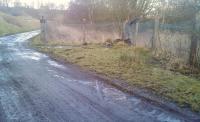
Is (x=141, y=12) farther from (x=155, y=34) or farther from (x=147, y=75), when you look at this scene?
(x=147, y=75)

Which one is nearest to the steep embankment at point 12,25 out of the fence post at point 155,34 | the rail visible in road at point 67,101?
the fence post at point 155,34

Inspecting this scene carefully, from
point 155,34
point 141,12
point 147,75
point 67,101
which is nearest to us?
point 67,101

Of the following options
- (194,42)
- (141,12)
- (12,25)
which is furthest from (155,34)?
(12,25)

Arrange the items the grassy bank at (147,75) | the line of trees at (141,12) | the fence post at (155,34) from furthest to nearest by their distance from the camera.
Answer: the fence post at (155,34) < the line of trees at (141,12) < the grassy bank at (147,75)

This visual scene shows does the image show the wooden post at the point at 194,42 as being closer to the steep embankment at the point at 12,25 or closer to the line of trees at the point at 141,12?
the line of trees at the point at 141,12

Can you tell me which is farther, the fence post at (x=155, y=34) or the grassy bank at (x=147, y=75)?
the fence post at (x=155, y=34)

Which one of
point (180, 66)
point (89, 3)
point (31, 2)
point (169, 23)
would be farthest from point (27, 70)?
point (31, 2)

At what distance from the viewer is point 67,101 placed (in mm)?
6488

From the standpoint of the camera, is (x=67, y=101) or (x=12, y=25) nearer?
(x=67, y=101)

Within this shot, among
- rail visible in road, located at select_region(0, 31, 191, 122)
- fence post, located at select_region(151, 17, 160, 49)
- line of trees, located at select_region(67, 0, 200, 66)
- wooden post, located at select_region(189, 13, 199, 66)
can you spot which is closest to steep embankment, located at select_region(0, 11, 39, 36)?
line of trees, located at select_region(67, 0, 200, 66)

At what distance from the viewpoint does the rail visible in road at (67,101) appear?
5.45m

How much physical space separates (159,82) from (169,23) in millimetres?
5418

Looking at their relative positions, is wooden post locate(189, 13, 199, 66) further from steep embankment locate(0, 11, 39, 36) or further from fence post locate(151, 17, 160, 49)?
steep embankment locate(0, 11, 39, 36)

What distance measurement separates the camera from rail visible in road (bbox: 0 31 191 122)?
17.9ft
